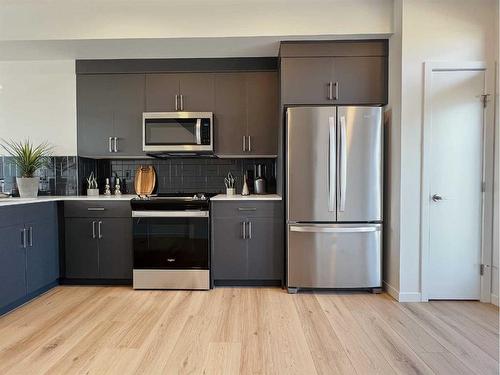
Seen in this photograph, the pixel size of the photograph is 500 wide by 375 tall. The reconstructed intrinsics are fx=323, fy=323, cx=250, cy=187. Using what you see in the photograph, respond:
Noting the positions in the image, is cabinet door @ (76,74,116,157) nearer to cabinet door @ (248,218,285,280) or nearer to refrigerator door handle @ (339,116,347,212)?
cabinet door @ (248,218,285,280)

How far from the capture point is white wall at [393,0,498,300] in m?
2.77

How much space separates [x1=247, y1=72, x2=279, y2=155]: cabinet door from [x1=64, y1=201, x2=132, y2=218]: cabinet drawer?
4.63 feet

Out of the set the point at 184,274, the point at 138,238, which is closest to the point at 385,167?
the point at 184,274

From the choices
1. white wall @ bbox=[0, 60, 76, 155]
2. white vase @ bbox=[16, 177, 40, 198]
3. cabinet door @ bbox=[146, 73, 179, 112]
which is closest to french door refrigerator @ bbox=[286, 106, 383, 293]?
cabinet door @ bbox=[146, 73, 179, 112]

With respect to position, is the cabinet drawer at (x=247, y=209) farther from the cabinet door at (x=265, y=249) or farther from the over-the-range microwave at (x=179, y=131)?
the over-the-range microwave at (x=179, y=131)

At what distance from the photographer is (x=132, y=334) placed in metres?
2.24

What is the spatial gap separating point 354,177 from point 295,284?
44.5 inches

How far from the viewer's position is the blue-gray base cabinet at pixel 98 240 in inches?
126

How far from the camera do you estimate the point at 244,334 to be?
87.7 inches

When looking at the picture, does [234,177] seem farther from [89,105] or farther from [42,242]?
[42,242]

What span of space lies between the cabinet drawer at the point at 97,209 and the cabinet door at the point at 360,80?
7.61 ft

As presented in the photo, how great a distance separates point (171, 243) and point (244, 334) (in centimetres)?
124

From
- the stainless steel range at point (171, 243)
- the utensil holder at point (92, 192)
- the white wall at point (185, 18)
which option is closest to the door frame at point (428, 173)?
the white wall at point (185, 18)

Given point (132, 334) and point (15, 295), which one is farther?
point (15, 295)
